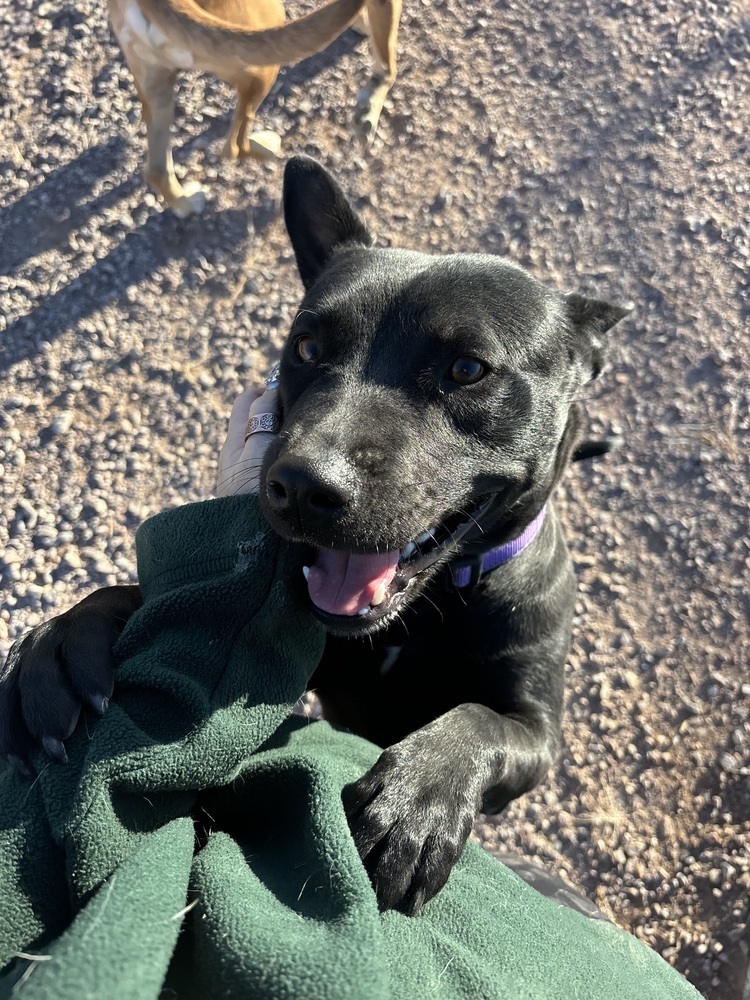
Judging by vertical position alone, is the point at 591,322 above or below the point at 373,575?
above

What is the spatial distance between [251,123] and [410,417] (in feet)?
9.50

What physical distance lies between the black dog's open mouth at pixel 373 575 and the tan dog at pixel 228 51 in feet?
7.62

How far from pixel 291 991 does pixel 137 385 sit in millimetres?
3152

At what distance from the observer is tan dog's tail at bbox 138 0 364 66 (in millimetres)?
3031

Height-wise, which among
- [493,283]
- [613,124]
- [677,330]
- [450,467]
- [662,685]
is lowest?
[662,685]

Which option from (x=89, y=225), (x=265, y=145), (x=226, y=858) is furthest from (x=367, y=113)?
(x=226, y=858)

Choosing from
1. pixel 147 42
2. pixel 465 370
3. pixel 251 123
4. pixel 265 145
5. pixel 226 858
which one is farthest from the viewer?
pixel 265 145

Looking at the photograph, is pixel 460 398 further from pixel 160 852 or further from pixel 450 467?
pixel 160 852

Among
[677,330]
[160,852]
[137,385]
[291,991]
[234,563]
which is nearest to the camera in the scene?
[291,991]

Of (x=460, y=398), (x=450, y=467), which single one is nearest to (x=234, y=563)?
(x=450, y=467)

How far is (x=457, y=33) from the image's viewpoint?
4691 millimetres

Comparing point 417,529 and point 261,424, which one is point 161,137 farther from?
point 417,529

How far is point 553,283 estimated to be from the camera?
161 inches

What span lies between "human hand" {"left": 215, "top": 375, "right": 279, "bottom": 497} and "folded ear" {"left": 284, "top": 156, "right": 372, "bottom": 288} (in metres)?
0.45
